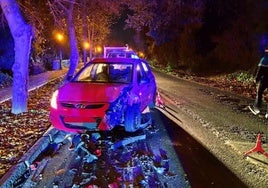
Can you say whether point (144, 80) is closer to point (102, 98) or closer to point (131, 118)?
point (131, 118)

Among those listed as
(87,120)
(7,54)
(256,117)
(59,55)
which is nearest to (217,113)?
(256,117)

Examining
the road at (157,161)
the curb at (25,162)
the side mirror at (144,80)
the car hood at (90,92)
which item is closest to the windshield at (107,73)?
the side mirror at (144,80)

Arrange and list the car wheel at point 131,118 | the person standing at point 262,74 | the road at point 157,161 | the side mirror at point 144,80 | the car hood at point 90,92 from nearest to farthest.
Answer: the road at point 157,161, the car hood at point 90,92, the car wheel at point 131,118, the side mirror at point 144,80, the person standing at point 262,74

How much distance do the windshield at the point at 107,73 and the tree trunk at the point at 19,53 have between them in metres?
2.27

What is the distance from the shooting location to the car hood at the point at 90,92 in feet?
24.0

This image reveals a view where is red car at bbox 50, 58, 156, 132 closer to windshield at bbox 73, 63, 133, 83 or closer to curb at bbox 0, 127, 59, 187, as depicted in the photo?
windshield at bbox 73, 63, 133, 83

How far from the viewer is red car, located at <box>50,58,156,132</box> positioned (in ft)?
23.4

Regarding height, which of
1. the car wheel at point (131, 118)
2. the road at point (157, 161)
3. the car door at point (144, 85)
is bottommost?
the road at point (157, 161)

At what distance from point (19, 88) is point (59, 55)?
2866cm

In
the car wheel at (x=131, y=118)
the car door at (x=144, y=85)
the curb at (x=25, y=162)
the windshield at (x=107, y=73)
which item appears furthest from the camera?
the car door at (x=144, y=85)

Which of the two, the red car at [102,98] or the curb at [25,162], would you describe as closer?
the curb at [25,162]

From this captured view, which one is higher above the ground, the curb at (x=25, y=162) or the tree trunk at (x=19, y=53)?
the tree trunk at (x=19, y=53)

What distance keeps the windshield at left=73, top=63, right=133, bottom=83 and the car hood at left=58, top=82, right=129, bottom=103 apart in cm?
57

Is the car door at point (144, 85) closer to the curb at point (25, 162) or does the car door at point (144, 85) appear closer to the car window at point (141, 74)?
the car window at point (141, 74)
